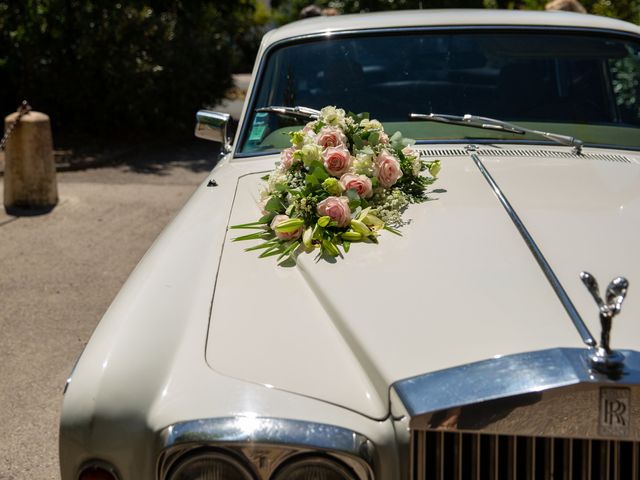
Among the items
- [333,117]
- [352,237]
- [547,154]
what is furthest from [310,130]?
[547,154]

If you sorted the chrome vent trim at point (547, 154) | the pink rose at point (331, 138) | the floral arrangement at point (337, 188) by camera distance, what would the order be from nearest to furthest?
the floral arrangement at point (337, 188), the pink rose at point (331, 138), the chrome vent trim at point (547, 154)

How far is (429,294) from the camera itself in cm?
229

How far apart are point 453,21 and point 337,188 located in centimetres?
148

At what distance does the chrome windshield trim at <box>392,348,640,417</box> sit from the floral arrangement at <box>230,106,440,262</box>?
768 millimetres

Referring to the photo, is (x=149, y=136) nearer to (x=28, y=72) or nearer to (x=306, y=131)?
(x=28, y=72)

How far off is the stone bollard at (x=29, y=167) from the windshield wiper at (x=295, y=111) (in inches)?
199

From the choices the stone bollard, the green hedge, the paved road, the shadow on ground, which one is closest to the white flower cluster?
the paved road

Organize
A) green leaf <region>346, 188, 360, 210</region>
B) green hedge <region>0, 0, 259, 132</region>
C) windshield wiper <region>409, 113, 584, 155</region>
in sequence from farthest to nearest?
1. green hedge <region>0, 0, 259, 132</region>
2. windshield wiper <region>409, 113, 584, 155</region>
3. green leaf <region>346, 188, 360, 210</region>

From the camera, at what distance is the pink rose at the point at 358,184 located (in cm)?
291

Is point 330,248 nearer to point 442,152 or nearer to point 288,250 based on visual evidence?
point 288,250

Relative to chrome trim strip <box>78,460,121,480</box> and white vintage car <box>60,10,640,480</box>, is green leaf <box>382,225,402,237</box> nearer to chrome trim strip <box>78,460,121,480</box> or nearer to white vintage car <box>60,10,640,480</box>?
white vintage car <box>60,10,640,480</box>

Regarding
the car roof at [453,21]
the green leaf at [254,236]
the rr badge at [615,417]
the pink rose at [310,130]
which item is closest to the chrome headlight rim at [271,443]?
the rr badge at [615,417]

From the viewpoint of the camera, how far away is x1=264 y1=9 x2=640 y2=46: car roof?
399 cm

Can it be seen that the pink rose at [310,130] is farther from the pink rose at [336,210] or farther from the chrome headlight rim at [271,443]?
the chrome headlight rim at [271,443]
